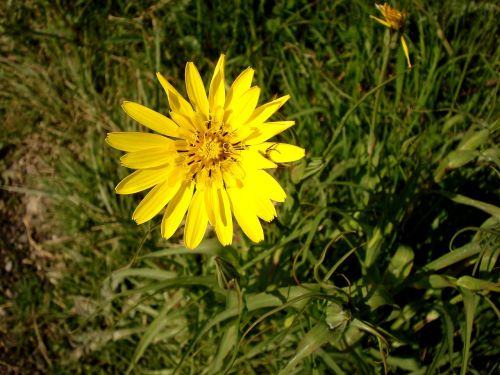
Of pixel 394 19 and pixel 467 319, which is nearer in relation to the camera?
pixel 467 319

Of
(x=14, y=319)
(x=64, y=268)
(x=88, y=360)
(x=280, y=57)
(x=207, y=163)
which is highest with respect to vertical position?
(x=280, y=57)

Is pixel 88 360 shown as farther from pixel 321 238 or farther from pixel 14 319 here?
pixel 321 238

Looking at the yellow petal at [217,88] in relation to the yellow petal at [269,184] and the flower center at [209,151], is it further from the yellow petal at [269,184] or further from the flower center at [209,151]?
the yellow petal at [269,184]

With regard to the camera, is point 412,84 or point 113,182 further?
point 113,182

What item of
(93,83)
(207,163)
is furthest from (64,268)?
(207,163)

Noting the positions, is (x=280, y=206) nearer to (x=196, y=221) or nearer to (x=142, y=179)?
(x=196, y=221)

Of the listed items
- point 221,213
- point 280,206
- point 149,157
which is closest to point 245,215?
point 221,213
